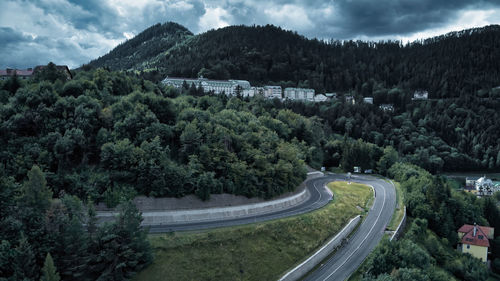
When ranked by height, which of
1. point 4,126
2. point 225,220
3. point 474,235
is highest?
point 4,126

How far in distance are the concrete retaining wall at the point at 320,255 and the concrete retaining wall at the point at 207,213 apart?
8.45 metres

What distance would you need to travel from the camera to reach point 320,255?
36.2 m

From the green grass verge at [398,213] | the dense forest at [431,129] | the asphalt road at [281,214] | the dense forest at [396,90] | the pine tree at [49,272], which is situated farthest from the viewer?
the dense forest at [396,90]

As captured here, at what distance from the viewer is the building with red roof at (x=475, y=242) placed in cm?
4925

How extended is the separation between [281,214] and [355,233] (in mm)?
9344

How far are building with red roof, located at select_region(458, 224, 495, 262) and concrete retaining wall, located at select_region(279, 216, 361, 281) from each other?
18681 millimetres

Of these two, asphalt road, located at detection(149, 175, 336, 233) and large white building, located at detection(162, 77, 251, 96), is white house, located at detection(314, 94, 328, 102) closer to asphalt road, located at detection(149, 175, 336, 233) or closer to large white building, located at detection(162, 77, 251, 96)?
large white building, located at detection(162, 77, 251, 96)

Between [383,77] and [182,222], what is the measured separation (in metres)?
177

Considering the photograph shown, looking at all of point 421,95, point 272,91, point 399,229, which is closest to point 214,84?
point 272,91

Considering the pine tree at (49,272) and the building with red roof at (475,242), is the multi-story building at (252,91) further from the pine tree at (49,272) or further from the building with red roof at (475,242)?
the pine tree at (49,272)

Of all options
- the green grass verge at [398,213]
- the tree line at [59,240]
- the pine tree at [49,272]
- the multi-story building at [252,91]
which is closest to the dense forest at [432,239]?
the green grass verge at [398,213]

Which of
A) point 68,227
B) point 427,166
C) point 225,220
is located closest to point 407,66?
point 427,166

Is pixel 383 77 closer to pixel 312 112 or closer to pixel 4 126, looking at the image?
pixel 312 112

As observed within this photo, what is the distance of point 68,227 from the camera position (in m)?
24.7
